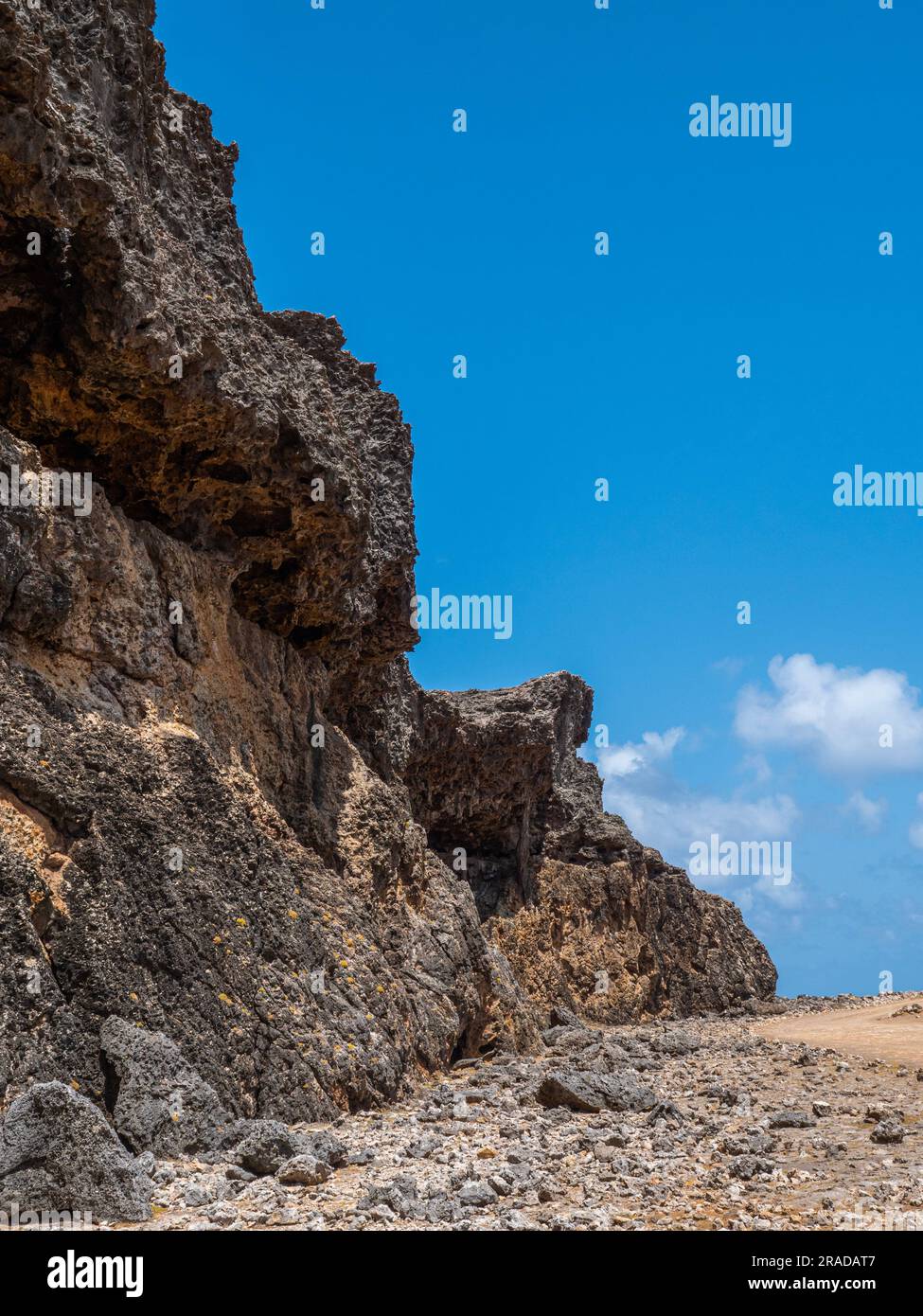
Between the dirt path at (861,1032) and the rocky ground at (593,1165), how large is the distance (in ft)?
16.4

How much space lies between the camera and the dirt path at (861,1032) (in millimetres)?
19219

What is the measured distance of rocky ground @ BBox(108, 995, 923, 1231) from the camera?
674 cm

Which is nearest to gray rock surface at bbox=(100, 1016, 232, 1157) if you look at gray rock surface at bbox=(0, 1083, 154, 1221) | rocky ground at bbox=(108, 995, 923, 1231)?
rocky ground at bbox=(108, 995, 923, 1231)

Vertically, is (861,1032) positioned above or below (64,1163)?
below

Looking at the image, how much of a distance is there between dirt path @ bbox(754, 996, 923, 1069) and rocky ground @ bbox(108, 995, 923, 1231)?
16.4ft

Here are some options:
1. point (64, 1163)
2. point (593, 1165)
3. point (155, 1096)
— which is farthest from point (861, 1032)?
point (64, 1163)

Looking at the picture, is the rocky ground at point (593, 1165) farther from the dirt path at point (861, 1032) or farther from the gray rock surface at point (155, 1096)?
the dirt path at point (861, 1032)

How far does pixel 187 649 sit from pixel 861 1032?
60.2 ft

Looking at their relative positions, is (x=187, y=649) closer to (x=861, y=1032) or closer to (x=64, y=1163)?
(x=64, y=1163)

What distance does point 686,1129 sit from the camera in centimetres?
1027

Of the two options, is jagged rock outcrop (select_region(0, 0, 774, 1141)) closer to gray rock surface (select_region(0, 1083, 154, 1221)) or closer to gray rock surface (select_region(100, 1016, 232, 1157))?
gray rock surface (select_region(100, 1016, 232, 1157))

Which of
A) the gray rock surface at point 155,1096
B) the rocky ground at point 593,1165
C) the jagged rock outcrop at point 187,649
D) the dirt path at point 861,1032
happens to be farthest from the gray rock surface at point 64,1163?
the dirt path at point 861,1032

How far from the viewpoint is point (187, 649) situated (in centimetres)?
1366
